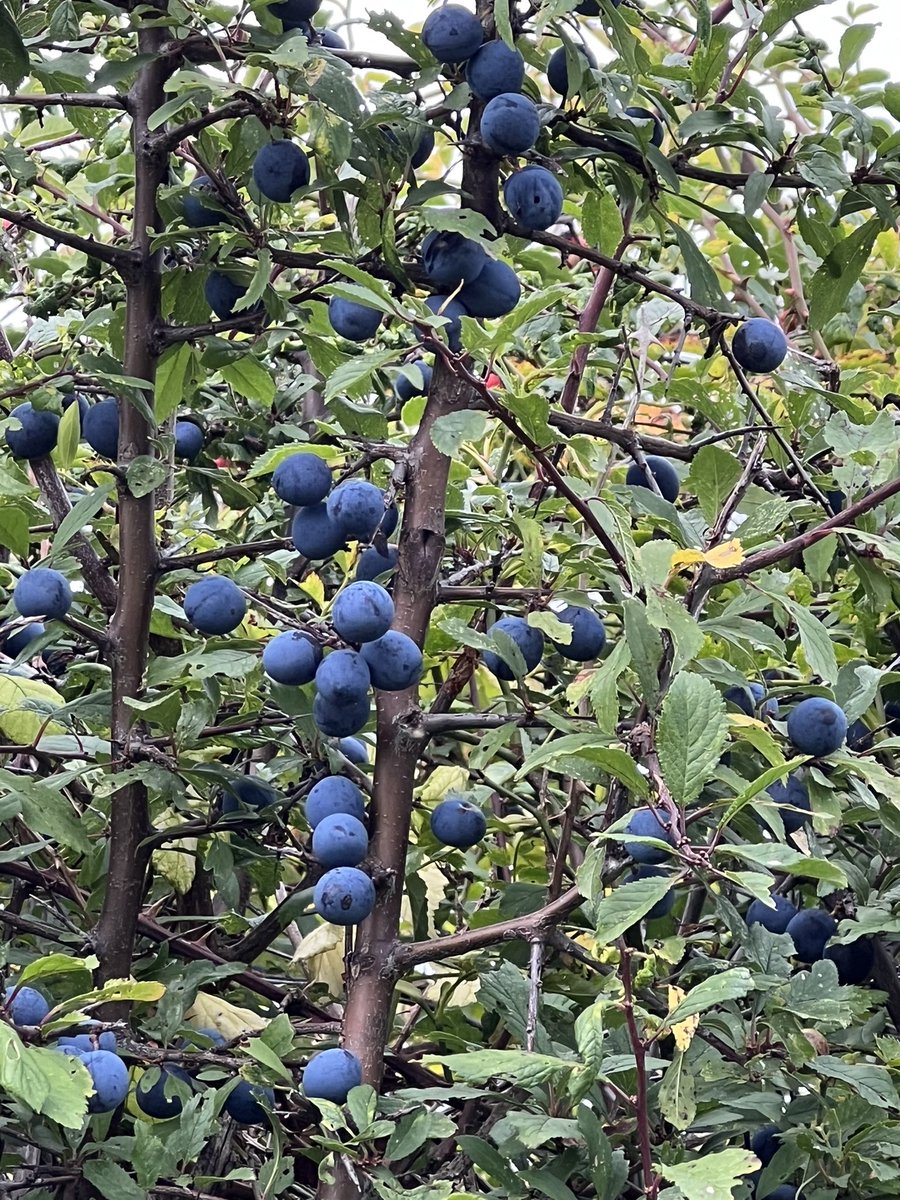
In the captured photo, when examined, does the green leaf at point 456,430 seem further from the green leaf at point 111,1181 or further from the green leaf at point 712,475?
the green leaf at point 111,1181

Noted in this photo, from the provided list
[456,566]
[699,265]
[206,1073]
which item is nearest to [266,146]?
[699,265]

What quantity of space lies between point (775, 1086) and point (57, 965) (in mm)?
707

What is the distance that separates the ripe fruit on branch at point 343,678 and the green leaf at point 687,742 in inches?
12.1

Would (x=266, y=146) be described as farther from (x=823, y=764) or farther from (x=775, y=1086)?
(x=775, y=1086)

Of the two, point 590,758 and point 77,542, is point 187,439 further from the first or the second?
point 590,758

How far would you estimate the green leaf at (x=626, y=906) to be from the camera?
35.9 inches

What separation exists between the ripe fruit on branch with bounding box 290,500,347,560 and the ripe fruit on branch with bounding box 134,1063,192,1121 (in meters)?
0.50

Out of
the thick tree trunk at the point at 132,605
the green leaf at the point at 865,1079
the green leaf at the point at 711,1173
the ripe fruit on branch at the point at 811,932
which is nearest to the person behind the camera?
the green leaf at the point at 711,1173

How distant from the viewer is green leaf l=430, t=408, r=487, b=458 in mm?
1099

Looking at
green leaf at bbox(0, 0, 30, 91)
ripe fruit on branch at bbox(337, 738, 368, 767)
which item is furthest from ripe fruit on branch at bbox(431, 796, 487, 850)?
green leaf at bbox(0, 0, 30, 91)

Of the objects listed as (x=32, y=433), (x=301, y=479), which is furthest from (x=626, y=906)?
(x=32, y=433)

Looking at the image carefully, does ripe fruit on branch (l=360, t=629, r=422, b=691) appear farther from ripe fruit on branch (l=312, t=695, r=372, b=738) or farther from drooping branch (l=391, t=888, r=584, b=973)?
drooping branch (l=391, t=888, r=584, b=973)

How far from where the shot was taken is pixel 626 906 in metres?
0.93

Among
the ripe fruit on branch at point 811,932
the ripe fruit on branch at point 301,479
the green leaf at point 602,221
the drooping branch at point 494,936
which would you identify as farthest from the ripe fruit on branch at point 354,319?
the ripe fruit on branch at point 811,932
